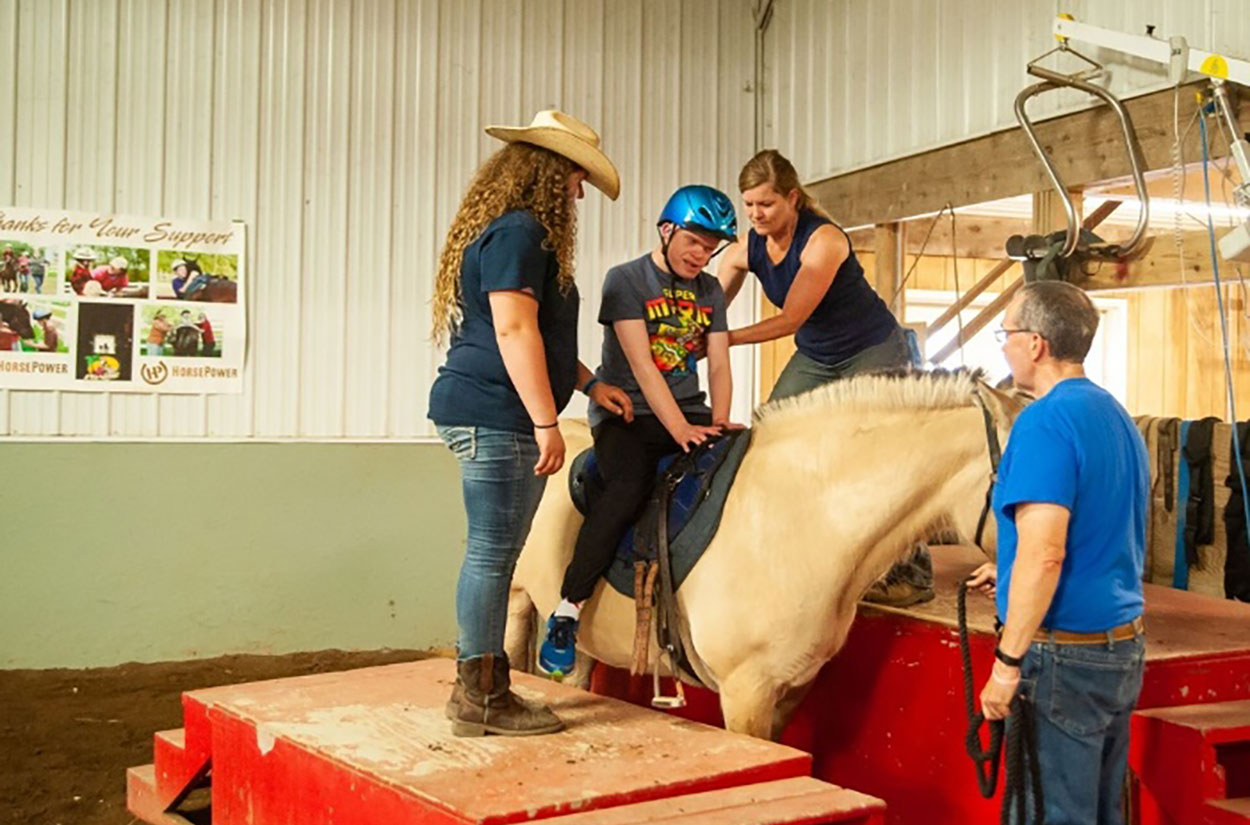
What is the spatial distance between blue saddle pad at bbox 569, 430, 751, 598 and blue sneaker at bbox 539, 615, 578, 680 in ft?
0.56

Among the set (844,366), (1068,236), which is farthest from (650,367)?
(1068,236)

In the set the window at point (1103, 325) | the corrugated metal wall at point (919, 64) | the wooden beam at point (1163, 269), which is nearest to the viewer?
the wooden beam at point (1163, 269)

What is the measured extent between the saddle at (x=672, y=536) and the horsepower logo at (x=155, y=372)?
373 cm

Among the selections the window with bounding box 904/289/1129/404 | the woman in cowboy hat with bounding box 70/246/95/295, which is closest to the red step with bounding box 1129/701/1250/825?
the woman in cowboy hat with bounding box 70/246/95/295

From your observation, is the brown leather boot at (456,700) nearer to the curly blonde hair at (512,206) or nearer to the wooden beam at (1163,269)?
the curly blonde hair at (512,206)

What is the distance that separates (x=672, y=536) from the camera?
323cm

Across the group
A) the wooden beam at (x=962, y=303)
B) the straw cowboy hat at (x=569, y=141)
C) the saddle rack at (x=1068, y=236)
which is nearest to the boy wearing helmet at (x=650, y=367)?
the straw cowboy hat at (x=569, y=141)

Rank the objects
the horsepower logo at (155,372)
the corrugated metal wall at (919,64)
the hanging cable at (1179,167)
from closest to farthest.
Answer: the hanging cable at (1179,167), the corrugated metal wall at (919,64), the horsepower logo at (155,372)

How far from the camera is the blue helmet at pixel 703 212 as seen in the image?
3260mm

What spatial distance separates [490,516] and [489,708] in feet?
1.48

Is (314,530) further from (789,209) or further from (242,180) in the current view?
(789,209)

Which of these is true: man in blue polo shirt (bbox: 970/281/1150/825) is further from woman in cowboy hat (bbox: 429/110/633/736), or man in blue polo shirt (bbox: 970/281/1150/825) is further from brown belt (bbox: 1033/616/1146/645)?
woman in cowboy hat (bbox: 429/110/633/736)

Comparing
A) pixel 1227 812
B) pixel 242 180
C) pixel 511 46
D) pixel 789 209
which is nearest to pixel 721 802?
pixel 1227 812

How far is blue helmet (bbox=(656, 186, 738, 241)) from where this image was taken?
10.7ft
